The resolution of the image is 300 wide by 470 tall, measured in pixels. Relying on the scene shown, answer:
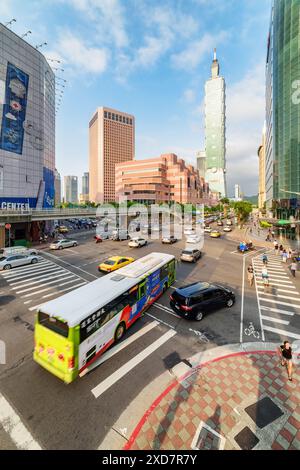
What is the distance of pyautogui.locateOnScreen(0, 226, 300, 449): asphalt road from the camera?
255 inches

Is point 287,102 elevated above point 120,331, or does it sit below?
above

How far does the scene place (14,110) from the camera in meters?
40.5

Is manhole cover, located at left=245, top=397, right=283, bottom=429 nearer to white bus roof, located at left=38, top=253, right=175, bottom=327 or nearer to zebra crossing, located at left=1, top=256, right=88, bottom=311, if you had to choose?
white bus roof, located at left=38, top=253, right=175, bottom=327

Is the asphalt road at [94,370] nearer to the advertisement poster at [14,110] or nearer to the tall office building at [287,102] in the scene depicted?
the advertisement poster at [14,110]

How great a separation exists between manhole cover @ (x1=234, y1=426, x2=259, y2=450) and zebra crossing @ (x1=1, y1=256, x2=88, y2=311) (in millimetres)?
12676

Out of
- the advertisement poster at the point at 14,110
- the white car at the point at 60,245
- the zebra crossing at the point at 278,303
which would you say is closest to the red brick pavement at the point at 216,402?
the zebra crossing at the point at 278,303

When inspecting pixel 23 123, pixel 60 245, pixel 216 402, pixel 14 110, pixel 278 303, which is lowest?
pixel 216 402

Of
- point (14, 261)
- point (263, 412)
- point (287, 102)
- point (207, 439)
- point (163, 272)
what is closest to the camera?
point (207, 439)

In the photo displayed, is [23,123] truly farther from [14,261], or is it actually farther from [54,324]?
[54,324]

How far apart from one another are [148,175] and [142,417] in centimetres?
12418

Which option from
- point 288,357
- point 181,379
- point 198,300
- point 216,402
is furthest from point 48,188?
point 288,357

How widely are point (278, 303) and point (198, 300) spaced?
23.2 feet
